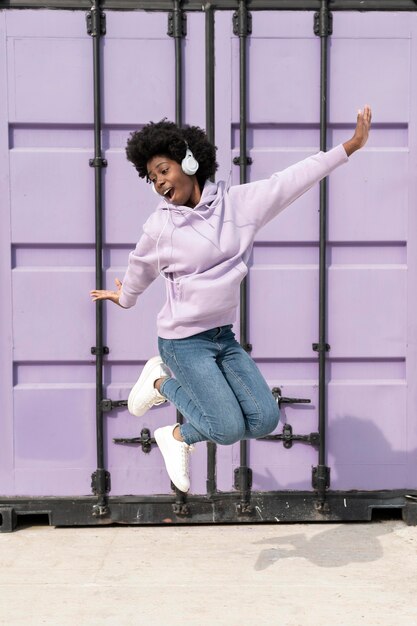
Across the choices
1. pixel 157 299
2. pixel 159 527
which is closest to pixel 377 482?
pixel 159 527

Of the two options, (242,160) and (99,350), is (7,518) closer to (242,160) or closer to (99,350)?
(99,350)

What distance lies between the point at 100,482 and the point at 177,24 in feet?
8.30

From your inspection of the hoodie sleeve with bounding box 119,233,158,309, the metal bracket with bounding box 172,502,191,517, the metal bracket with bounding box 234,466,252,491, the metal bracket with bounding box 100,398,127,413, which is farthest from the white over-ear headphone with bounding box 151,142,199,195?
the metal bracket with bounding box 172,502,191,517

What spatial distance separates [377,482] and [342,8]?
2.64 m

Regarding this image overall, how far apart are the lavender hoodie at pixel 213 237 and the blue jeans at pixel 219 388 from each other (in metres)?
0.10

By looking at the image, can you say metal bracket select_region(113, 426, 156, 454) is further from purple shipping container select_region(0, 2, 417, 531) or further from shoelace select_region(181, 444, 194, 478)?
shoelace select_region(181, 444, 194, 478)

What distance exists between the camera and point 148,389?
4387mm

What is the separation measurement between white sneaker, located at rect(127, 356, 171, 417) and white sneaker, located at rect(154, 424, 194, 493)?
7.2 inches

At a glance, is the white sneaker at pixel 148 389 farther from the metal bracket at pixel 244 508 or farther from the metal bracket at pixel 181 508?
the metal bracket at pixel 244 508

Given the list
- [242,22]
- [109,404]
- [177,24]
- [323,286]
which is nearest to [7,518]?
[109,404]

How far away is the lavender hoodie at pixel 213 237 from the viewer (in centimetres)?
386

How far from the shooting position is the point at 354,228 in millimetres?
5137

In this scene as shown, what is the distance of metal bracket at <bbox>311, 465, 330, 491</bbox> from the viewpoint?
519 cm

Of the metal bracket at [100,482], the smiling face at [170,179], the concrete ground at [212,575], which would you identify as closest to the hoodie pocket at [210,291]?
the smiling face at [170,179]
